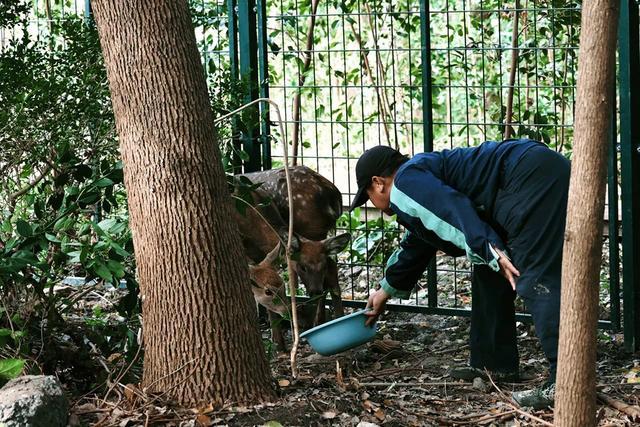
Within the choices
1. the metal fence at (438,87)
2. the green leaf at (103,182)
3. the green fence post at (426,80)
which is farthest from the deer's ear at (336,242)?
the green leaf at (103,182)

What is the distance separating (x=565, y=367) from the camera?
3.66 meters

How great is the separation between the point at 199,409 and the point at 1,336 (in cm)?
109

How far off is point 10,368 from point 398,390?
2266 mm

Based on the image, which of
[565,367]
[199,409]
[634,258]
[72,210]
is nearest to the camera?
[565,367]

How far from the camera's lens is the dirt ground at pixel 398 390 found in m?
4.96

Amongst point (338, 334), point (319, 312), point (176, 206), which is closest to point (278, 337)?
point (319, 312)

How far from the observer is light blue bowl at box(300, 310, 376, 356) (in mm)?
6145

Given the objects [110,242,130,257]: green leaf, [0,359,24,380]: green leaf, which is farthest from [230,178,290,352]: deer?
[0,359,24,380]: green leaf

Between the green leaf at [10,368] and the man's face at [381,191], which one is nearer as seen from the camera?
the green leaf at [10,368]

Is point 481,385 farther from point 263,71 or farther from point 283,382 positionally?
point 263,71

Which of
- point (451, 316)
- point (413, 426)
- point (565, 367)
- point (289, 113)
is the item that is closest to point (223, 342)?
point (413, 426)

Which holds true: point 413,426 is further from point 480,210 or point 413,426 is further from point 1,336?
point 1,336

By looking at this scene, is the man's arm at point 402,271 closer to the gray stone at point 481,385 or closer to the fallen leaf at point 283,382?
the gray stone at point 481,385

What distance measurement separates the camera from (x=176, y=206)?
4.96 meters
